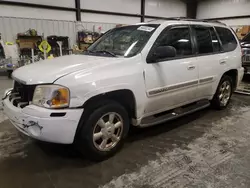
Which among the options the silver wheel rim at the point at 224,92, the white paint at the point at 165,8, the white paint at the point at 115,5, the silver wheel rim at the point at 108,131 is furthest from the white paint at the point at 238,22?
Answer: the silver wheel rim at the point at 108,131

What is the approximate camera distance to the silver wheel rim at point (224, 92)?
3.73m

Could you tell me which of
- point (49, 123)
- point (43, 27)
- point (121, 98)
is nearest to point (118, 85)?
point (121, 98)

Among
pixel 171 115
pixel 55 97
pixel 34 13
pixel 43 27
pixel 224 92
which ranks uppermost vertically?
pixel 34 13

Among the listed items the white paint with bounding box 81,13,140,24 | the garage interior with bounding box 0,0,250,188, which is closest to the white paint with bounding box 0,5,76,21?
the white paint with bounding box 81,13,140,24

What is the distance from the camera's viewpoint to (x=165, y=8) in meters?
11.7

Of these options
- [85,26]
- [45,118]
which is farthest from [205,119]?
[85,26]

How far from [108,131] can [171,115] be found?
1026 millimetres

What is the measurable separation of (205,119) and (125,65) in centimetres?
195

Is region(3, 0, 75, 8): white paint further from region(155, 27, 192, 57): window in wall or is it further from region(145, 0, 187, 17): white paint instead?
region(155, 27, 192, 57): window in wall

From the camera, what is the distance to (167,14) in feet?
39.0

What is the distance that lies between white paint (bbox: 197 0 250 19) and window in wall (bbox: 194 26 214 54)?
958 cm

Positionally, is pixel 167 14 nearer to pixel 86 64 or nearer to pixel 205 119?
pixel 205 119

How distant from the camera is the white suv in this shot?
6.31 ft

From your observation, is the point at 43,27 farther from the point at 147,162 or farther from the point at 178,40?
the point at 147,162
